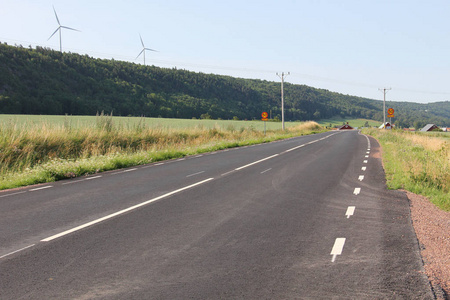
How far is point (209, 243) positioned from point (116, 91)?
8054cm

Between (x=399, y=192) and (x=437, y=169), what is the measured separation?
231 cm

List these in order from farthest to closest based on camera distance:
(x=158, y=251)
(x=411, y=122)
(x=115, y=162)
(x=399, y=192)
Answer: (x=411, y=122) → (x=115, y=162) → (x=399, y=192) → (x=158, y=251)

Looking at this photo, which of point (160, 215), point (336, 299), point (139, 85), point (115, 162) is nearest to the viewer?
point (336, 299)

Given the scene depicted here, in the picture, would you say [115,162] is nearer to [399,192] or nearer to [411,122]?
[399,192]

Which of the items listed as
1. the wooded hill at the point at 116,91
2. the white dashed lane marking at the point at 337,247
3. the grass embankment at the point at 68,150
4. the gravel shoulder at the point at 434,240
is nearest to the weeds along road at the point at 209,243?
the white dashed lane marking at the point at 337,247

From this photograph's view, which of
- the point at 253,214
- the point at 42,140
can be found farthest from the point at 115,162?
the point at 253,214

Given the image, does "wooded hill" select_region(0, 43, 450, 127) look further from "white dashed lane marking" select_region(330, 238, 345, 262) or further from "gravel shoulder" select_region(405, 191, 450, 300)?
"white dashed lane marking" select_region(330, 238, 345, 262)

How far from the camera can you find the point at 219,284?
4336mm

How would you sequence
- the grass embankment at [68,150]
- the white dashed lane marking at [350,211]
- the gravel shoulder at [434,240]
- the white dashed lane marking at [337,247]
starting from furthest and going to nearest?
the grass embankment at [68,150], the white dashed lane marking at [350,211], the white dashed lane marking at [337,247], the gravel shoulder at [434,240]

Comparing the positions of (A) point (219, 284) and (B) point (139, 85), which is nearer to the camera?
(A) point (219, 284)

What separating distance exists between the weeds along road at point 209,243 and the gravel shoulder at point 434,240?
132 mm

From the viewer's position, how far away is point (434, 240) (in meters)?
6.02

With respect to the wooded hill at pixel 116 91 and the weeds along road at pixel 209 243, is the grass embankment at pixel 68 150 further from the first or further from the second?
the wooded hill at pixel 116 91

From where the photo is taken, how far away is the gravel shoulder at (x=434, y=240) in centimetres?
445
